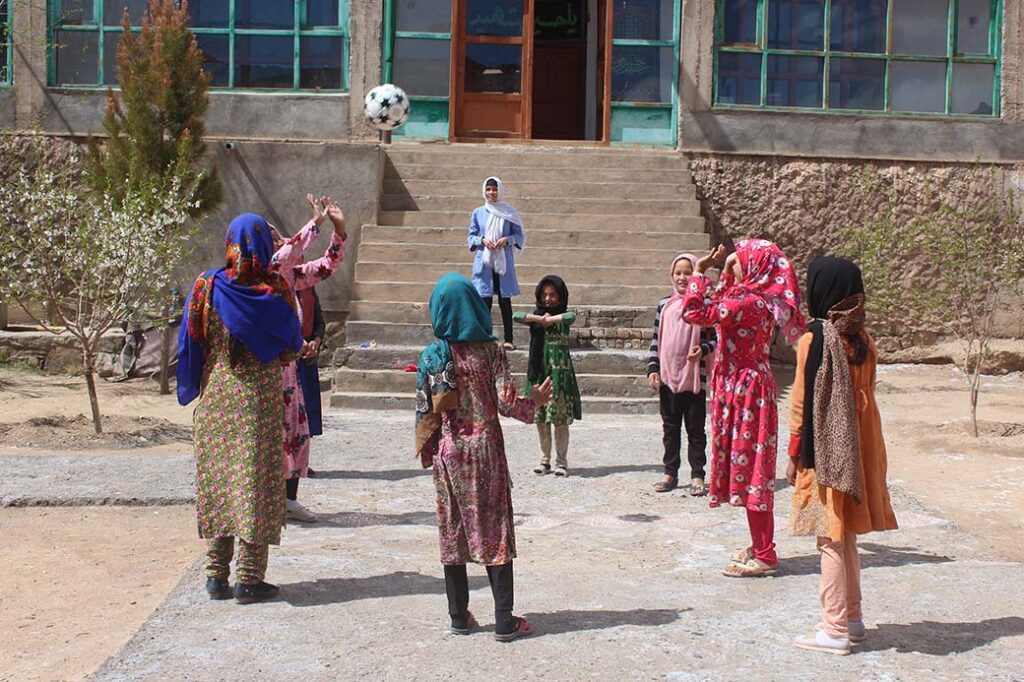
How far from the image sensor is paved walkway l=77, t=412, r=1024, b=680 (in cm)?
444

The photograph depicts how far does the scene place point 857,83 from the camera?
49.7ft

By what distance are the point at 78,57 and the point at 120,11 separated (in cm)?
76

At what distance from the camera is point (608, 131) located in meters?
15.4

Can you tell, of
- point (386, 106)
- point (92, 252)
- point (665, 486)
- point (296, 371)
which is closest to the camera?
point (296, 371)

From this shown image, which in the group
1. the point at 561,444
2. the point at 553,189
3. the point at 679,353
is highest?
the point at 553,189

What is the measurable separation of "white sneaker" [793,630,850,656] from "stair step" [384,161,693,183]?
33.0 ft

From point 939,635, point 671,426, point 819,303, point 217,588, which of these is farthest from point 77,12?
point 939,635

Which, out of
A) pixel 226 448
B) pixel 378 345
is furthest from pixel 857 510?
pixel 378 345

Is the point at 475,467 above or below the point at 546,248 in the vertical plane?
below

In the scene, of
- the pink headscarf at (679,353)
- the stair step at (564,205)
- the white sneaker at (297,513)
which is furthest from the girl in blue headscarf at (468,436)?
the stair step at (564,205)

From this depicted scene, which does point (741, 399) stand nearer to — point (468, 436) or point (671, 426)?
point (468, 436)

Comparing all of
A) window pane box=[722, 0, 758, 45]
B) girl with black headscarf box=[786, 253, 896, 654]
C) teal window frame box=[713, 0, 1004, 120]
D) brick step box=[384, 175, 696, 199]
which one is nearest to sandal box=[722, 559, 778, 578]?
girl with black headscarf box=[786, 253, 896, 654]

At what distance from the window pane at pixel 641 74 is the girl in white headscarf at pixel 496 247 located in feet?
15.2

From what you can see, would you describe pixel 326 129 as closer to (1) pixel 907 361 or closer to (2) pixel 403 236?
(2) pixel 403 236
